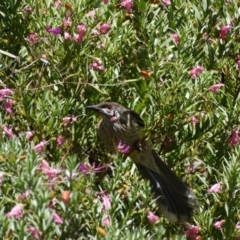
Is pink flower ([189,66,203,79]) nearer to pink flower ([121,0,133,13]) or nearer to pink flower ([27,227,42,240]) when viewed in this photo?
pink flower ([121,0,133,13])

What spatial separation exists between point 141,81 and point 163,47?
216 mm

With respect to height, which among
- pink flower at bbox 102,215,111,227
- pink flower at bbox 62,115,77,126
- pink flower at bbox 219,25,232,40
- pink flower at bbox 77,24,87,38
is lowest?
pink flower at bbox 219,25,232,40

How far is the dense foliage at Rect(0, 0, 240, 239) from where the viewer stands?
4.37 m

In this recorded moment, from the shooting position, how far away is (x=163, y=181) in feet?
16.5

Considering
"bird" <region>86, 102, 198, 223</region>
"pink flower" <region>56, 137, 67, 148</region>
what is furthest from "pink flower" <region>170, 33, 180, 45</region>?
"pink flower" <region>56, 137, 67, 148</region>

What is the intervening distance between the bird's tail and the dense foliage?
6 centimetres

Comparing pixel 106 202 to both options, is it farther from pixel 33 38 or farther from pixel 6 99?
pixel 33 38

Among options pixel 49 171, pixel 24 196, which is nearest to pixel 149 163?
pixel 49 171

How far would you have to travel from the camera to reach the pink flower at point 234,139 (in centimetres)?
452

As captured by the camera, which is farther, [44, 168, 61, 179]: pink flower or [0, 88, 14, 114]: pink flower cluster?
[0, 88, 14, 114]: pink flower cluster

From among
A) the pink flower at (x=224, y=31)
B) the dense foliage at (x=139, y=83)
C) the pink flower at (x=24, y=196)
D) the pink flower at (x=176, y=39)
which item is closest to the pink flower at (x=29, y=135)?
the dense foliage at (x=139, y=83)

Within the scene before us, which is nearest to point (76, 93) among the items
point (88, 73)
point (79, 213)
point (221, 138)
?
point (88, 73)

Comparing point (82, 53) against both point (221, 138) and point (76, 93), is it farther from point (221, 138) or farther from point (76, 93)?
point (221, 138)

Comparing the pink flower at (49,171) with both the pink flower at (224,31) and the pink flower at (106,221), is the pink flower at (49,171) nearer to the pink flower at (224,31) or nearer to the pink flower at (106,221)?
the pink flower at (106,221)
